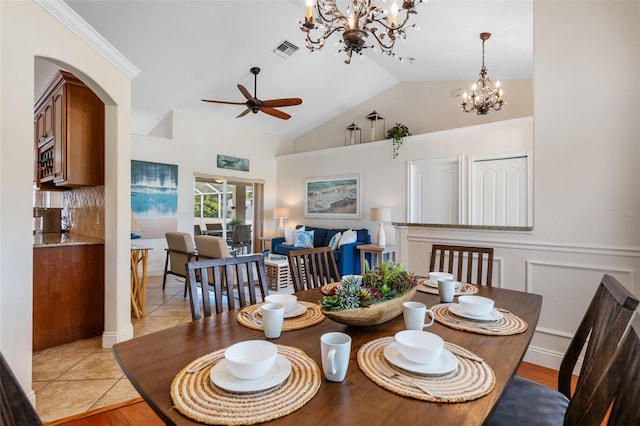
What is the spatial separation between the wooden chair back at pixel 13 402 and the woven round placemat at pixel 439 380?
76cm

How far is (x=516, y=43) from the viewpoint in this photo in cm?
390

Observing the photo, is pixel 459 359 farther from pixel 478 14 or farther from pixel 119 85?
pixel 478 14

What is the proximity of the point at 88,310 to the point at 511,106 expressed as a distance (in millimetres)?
5974

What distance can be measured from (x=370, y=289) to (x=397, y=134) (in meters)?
4.99

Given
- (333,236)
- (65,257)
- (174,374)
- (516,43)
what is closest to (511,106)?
(516,43)

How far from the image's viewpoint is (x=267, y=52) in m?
4.70

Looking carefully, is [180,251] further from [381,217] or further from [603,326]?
[603,326]

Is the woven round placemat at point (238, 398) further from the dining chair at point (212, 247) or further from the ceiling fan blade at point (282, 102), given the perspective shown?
the ceiling fan blade at point (282, 102)

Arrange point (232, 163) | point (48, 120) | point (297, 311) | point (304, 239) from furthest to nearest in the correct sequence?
point (232, 163) < point (304, 239) < point (48, 120) < point (297, 311)

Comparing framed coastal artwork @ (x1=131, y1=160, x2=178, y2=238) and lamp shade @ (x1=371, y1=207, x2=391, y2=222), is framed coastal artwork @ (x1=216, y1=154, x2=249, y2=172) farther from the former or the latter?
lamp shade @ (x1=371, y1=207, x2=391, y2=222)

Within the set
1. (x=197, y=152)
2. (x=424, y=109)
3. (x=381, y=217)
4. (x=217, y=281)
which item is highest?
(x=424, y=109)

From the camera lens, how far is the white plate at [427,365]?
855 mm

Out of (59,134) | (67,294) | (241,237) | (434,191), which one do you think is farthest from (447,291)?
(241,237)

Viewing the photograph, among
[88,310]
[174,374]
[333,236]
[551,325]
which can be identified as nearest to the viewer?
[174,374]
